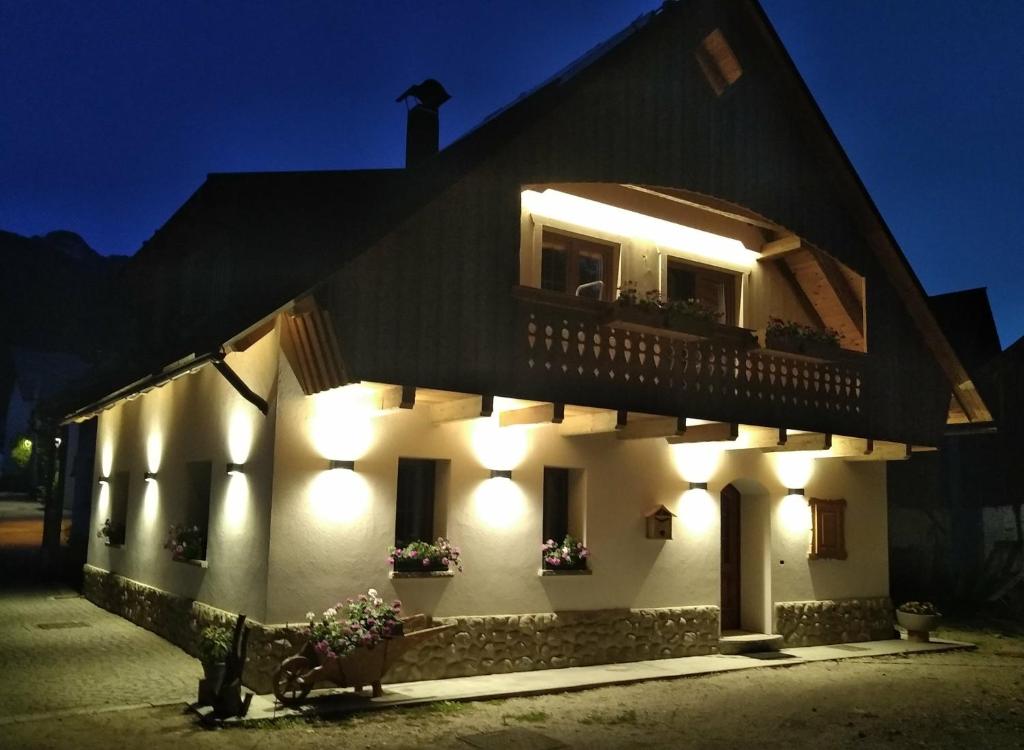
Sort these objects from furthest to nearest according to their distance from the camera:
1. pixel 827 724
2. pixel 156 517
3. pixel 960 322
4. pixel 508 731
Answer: pixel 960 322, pixel 156 517, pixel 827 724, pixel 508 731

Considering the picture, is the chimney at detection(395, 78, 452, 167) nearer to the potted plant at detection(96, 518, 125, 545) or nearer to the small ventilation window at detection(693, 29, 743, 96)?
the small ventilation window at detection(693, 29, 743, 96)

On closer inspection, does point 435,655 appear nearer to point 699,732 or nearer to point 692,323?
point 699,732

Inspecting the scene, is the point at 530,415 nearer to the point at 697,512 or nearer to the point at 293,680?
the point at 697,512

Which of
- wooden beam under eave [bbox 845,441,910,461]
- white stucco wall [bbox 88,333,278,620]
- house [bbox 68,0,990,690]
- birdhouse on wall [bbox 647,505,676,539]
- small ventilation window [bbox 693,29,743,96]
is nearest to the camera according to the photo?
house [bbox 68,0,990,690]

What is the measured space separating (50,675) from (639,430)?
23.8 feet

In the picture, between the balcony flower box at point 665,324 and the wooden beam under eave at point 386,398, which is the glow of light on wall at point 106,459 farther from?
the balcony flower box at point 665,324

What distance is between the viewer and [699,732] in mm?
8414

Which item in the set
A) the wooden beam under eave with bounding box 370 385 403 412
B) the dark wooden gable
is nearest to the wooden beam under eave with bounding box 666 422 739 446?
the dark wooden gable

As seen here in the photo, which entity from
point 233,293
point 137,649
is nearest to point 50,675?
point 137,649

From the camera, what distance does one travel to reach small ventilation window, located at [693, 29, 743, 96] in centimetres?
1227

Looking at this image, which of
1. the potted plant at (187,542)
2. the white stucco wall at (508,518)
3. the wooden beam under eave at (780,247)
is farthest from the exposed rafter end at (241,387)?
the wooden beam under eave at (780,247)

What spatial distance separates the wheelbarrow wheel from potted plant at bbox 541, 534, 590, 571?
11.8 ft

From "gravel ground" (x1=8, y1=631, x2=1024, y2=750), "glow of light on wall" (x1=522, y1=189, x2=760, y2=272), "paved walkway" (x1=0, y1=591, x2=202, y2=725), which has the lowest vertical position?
"gravel ground" (x1=8, y1=631, x2=1024, y2=750)

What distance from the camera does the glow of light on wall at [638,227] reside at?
11504 mm
